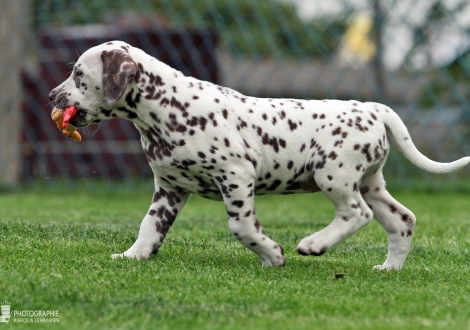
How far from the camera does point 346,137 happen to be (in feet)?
11.4

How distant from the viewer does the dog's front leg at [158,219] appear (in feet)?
11.9

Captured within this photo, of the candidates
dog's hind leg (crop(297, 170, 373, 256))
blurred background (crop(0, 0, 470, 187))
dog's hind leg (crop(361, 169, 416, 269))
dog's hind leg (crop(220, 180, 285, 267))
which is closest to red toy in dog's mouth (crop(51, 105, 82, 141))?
dog's hind leg (crop(220, 180, 285, 267))

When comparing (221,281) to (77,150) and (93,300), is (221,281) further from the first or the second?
(77,150)

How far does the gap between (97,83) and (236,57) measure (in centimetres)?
603

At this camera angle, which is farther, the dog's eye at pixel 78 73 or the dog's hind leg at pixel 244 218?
the dog's eye at pixel 78 73

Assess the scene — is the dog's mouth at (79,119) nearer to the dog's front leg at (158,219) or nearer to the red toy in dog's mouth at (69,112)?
the red toy in dog's mouth at (69,112)

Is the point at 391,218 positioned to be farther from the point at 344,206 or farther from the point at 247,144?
the point at 247,144

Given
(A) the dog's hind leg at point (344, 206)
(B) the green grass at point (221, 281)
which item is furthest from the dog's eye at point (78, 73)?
(A) the dog's hind leg at point (344, 206)

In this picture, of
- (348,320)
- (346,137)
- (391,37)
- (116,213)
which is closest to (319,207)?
(116,213)

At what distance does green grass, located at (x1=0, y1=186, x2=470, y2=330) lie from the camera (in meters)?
2.56

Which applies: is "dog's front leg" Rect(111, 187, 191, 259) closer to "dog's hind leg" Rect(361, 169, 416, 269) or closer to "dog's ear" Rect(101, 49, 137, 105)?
"dog's ear" Rect(101, 49, 137, 105)

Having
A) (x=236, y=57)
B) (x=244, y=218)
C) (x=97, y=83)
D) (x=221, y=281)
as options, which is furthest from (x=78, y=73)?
(x=236, y=57)

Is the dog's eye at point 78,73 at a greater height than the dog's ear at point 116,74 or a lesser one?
lesser

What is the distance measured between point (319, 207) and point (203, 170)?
130 inches
